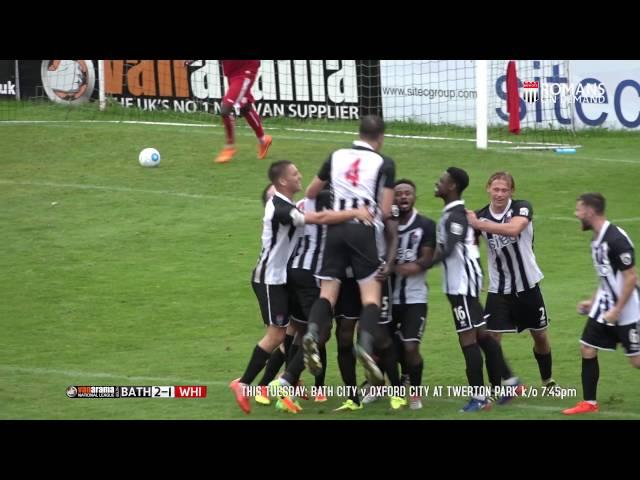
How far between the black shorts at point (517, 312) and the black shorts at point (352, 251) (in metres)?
1.46

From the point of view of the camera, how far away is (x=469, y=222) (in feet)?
33.0

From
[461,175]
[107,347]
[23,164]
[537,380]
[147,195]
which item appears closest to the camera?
[461,175]

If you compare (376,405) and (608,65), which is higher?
(608,65)

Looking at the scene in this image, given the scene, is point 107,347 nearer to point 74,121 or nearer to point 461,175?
point 461,175

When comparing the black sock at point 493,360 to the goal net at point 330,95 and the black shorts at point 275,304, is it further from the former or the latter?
the goal net at point 330,95

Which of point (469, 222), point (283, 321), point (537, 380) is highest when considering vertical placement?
point (469, 222)

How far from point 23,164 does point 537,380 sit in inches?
498

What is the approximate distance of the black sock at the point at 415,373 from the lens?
995 cm

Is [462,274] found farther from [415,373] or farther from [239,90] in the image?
[239,90]

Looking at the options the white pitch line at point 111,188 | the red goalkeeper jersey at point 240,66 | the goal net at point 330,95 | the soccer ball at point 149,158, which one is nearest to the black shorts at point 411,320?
the white pitch line at point 111,188

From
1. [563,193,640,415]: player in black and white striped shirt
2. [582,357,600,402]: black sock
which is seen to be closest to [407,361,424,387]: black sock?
[563,193,640,415]: player in black and white striped shirt

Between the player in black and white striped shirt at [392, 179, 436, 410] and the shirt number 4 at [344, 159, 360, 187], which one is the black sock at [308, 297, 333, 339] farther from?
the shirt number 4 at [344, 159, 360, 187]

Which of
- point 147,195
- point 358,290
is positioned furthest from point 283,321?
point 147,195

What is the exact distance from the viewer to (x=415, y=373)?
996cm
